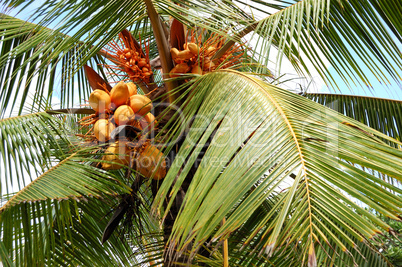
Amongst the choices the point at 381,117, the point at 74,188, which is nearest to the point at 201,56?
the point at 74,188

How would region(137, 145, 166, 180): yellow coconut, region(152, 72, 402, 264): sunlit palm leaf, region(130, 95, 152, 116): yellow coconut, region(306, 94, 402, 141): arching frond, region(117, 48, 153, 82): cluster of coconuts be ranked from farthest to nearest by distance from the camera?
region(306, 94, 402, 141): arching frond < region(117, 48, 153, 82): cluster of coconuts < region(130, 95, 152, 116): yellow coconut < region(137, 145, 166, 180): yellow coconut < region(152, 72, 402, 264): sunlit palm leaf

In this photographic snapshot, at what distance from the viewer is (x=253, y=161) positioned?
88 cm

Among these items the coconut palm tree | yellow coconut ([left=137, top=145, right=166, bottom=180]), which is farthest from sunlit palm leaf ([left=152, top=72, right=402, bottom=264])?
yellow coconut ([left=137, top=145, right=166, bottom=180])

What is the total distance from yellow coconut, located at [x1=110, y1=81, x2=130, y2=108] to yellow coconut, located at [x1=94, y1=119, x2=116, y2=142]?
10 centimetres

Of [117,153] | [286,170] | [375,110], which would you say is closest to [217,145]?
[286,170]

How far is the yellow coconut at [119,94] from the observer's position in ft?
5.17

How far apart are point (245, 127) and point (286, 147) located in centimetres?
17

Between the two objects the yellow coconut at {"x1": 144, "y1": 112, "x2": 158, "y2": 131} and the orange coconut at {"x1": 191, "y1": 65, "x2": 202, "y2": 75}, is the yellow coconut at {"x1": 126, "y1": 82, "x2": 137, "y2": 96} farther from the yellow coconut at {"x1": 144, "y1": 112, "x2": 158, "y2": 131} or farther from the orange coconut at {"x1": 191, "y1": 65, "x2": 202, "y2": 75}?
the orange coconut at {"x1": 191, "y1": 65, "x2": 202, "y2": 75}

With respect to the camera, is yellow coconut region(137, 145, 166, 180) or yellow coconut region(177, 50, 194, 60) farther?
yellow coconut region(177, 50, 194, 60)

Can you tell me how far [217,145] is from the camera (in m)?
1.03

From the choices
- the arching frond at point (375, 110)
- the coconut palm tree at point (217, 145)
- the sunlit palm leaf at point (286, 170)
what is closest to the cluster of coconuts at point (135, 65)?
the coconut palm tree at point (217, 145)

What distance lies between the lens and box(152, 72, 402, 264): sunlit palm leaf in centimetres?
70

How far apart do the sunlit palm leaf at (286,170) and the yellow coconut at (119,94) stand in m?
0.49

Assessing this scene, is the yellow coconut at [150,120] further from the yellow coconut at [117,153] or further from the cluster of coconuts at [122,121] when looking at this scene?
the yellow coconut at [117,153]
